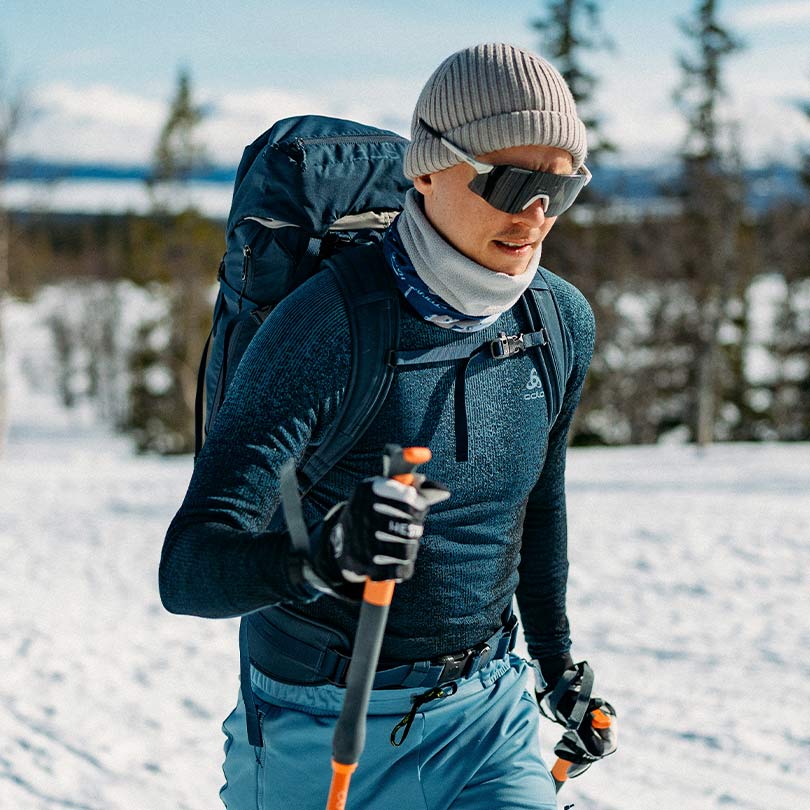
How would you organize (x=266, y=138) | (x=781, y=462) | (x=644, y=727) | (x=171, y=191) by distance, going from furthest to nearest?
1. (x=171, y=191)
2. (x=781, y=462)
3. (x=644, y=727)
4. (x=266, y=138)

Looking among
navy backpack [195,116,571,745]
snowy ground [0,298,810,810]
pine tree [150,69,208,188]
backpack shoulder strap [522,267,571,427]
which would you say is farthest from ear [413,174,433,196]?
pine tree [150,69,208,188]

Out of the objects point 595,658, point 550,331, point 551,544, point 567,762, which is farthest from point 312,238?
point 595,658

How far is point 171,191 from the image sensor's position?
3397 centimetres

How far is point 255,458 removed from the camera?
1501mm

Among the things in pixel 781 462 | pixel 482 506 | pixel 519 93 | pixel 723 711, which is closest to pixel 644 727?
pixel 723 711

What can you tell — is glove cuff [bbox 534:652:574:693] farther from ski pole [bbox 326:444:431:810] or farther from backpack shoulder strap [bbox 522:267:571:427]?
ski pole [bbox 326:444:431:810]

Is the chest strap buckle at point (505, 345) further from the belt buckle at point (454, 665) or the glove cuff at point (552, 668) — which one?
the glove cuff at point (552, 668)

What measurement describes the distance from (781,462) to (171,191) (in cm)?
2329

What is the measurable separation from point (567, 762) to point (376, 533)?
1380 millimetres

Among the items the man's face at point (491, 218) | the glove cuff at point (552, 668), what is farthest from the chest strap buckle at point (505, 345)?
the glove cuff at point (552, 668)

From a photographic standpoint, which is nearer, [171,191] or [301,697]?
[301,697]

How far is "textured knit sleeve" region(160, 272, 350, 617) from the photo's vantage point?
1.43m

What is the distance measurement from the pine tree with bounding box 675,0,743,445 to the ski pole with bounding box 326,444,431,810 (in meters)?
26.4

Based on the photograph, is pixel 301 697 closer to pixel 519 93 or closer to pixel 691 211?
pixel 519 93
